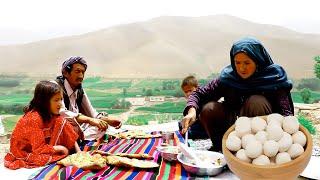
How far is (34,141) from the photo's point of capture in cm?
270

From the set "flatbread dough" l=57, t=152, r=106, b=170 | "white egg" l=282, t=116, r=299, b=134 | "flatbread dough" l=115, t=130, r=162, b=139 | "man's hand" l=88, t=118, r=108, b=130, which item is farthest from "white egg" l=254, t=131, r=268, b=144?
"flatbread dough" l=115, t=130, r=162, b=139

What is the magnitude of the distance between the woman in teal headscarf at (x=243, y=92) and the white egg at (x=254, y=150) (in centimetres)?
58

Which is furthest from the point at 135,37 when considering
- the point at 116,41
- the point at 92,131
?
the point at 92,131

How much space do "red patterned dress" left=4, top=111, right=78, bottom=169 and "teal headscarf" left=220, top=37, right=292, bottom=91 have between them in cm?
131

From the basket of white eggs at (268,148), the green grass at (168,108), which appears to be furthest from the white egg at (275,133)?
the green grass at (168,108)

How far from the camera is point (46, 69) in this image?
7219 mm

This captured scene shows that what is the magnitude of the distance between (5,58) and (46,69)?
2.65 feet

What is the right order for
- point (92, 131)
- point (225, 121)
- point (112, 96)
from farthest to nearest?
point (112, 96) → point (92, 131) → point (225, 121)

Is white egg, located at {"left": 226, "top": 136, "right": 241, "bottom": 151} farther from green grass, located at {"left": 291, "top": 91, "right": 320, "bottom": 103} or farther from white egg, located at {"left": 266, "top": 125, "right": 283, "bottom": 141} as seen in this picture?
green grass, located at {"left": 291, "top": 91, "right": 320, "bottom": 103}

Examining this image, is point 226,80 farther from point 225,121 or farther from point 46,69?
point 46,69

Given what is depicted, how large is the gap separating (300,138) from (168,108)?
14.7ft

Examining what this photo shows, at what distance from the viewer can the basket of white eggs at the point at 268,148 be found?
1823 mm

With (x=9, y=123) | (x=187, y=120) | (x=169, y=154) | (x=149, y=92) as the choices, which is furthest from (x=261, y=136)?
(x=149, y=92)

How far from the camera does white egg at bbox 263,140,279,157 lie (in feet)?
6.07
